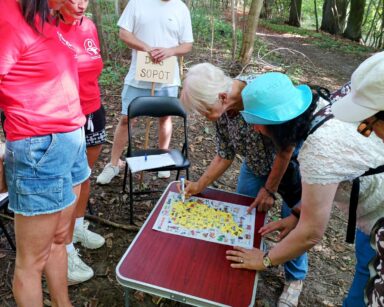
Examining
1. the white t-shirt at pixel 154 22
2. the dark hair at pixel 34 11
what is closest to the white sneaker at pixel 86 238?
the white t-shirt at pixel 154 22

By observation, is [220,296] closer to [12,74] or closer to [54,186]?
[54,186]

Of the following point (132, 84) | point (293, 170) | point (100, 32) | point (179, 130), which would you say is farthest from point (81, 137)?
point (100, 32)

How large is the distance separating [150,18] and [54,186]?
2.24 m

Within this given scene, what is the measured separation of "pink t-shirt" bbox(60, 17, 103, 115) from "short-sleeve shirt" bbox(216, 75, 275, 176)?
89cm

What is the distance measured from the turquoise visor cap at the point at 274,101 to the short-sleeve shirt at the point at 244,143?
1.47 ft

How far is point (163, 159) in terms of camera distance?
9.46ft

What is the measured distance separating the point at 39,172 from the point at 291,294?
1807mm

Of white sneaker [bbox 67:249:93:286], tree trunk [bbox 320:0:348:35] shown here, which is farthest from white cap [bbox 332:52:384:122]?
tree trunk [bbox 320:0:348:35]

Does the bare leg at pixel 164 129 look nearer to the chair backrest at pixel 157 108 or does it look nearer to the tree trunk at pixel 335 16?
the chair backrest at pixel 157 108

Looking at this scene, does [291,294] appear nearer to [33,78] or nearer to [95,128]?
[95,128]

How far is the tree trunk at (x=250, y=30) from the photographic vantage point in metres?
5.46

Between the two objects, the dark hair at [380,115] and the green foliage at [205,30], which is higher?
the dark hair at [380,115]

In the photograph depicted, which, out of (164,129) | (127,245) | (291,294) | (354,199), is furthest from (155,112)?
(354,199)

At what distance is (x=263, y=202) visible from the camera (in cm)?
201
